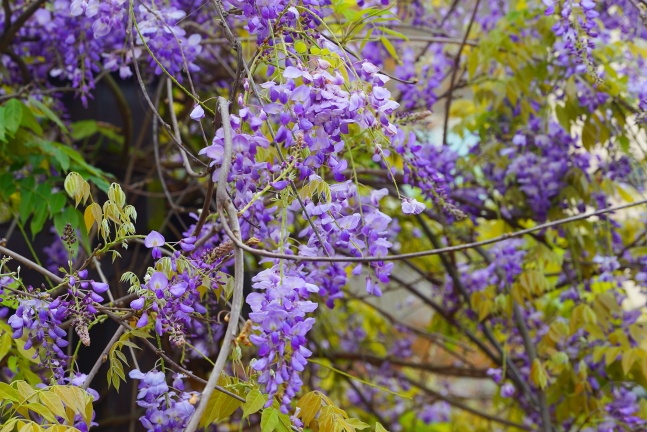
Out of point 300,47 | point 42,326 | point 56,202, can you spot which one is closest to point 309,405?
point 42,326

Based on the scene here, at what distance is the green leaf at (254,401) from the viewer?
1258 mm

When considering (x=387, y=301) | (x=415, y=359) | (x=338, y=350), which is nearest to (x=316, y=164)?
(x=338, y=350)

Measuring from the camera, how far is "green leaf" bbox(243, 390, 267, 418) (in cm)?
126

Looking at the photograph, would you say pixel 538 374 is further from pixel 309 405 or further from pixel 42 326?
pixel 42 326

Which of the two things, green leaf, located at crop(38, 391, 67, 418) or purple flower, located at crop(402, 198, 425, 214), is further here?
purple flower, located at crop(402, 198, 425, 214)

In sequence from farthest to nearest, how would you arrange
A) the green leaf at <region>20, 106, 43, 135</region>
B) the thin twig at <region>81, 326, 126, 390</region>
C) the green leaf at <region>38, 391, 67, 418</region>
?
the green leaf at <region>20, 106, 43, 135</region> < the thin twig at <region>81, 326, 126, 390</region> < the green leaf at <region>38, 391, 67, 418</region>

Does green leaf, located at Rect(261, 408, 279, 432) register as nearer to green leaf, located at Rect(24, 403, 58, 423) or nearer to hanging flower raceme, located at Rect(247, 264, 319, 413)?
hanging flower raceme, located at Rect(247, 264, 319, 413)

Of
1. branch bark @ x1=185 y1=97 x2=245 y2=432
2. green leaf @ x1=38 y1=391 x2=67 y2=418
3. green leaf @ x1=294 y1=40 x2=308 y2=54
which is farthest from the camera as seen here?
green leaf @ x1=294 y1=40 x2=308 y2=54

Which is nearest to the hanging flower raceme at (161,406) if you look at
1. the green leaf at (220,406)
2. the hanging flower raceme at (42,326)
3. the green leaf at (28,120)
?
the green leaf at (220,406)

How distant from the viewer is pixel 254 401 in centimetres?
127

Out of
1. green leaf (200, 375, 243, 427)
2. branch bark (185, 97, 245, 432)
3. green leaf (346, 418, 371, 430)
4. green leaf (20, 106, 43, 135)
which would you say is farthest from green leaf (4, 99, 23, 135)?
green leaf (346, 418, 371, 430)

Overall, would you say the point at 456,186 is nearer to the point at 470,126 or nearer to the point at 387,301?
the point at 470,126

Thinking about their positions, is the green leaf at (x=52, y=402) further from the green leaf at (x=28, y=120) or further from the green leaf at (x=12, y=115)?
the green leaf at (x=28, y=120)

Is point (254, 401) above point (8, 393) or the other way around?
above
